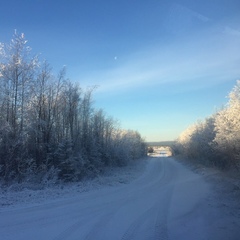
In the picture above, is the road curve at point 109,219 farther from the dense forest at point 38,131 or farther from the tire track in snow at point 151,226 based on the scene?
the dense forest at point 38,131

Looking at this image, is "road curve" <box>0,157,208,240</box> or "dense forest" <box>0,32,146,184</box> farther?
"dense forest" <box>0,32,146,184</box>

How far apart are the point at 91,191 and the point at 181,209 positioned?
6907 millimetres

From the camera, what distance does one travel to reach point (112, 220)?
412 inches

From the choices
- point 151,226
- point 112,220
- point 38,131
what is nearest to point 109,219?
point 112,220

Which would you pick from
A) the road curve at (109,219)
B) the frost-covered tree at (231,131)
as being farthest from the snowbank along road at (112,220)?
the frost-covered tree at (231,131)

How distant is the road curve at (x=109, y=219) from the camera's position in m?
8.59

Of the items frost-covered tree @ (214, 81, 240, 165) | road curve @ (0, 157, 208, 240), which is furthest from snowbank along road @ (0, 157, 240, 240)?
frost-covered tree @ (214, 81, 240, 165)

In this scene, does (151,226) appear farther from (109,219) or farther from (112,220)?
(109,219)

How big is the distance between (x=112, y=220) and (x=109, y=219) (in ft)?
0.60

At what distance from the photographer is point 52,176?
2436cm

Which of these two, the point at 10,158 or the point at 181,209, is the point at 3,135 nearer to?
the point at 10,158

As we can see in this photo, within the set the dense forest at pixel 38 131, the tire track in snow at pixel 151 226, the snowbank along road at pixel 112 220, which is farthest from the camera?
the dense forest at pixel 38 131

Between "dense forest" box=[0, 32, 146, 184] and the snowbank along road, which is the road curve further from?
"dense forest" box=[0, 32, 146, 184]

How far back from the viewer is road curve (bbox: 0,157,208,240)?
28.2 feet
